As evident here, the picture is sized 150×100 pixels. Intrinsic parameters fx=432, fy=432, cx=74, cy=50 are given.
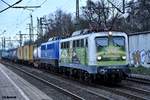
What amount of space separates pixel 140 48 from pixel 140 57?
0.82 m

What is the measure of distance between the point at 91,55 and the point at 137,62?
16.8 metres

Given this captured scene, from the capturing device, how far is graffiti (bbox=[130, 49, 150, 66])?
37.7m

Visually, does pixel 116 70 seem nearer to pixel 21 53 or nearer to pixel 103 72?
pixel 103 72

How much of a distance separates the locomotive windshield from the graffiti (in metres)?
13.8

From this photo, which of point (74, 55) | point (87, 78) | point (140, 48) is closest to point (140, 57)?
point (140, 48)

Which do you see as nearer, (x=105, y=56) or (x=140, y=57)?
(x=105, y=56)

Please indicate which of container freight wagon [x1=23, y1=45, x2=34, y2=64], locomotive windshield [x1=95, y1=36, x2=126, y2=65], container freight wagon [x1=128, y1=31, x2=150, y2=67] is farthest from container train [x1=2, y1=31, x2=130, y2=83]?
container freight wagon [x1=23, y1=45, x2=34, y2=64]

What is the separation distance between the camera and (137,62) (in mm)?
39812

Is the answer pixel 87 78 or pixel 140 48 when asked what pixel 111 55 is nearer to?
pixel 87 78

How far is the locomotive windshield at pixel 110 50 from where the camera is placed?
2358 centimetres

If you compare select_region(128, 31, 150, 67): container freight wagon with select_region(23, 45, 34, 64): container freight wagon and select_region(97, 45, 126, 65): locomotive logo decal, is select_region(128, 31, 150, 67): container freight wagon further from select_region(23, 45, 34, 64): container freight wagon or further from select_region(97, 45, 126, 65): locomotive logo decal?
select_region(23, 45, 34, 64): container freight wagon

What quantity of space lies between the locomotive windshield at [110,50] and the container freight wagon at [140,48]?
13.4 metres

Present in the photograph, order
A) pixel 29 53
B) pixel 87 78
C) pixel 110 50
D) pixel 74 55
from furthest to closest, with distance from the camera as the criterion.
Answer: pixel 29 53 < pixel 74 55 < pixel 87 78 < pixel 110 50

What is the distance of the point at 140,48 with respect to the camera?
39.1 meters
